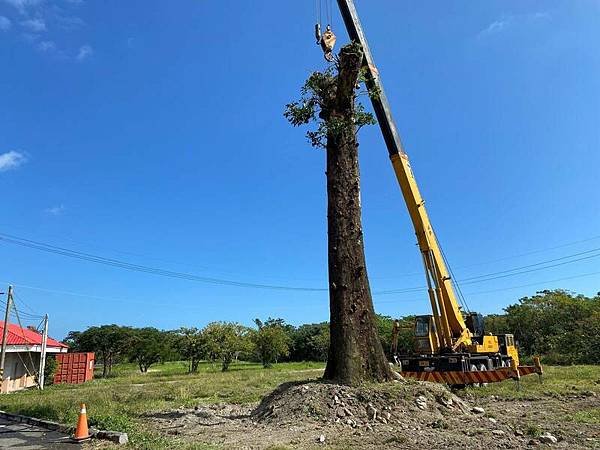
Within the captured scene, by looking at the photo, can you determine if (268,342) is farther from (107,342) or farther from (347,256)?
(347,256)

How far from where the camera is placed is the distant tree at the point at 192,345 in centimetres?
4891

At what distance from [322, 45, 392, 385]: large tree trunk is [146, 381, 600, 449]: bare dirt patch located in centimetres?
67

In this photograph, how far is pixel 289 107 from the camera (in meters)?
12.4

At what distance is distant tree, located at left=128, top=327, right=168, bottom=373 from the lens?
50.0 metres

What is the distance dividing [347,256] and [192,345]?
41069 millimetres

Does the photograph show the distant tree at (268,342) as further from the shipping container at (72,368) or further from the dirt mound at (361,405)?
the dirt mound at (361,405)

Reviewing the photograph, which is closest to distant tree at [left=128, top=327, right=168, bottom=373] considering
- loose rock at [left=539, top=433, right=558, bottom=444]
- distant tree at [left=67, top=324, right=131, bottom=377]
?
distant tree at [left=67, top=324, right=131, bottom=377]

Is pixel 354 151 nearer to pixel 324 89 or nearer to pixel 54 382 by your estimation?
pixel 324 89

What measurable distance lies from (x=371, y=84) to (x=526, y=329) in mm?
39014

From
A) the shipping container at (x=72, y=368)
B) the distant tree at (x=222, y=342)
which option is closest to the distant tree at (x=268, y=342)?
the distant tree at (x=222, y=342)

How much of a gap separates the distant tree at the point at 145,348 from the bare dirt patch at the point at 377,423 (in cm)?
4088

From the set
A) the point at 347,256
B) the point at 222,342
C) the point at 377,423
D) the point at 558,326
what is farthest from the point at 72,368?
the point at 558,326

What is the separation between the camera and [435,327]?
56.4 ft

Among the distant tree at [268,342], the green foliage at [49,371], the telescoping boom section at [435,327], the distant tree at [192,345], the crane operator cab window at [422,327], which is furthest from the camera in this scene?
the distant tree at [268,342]
